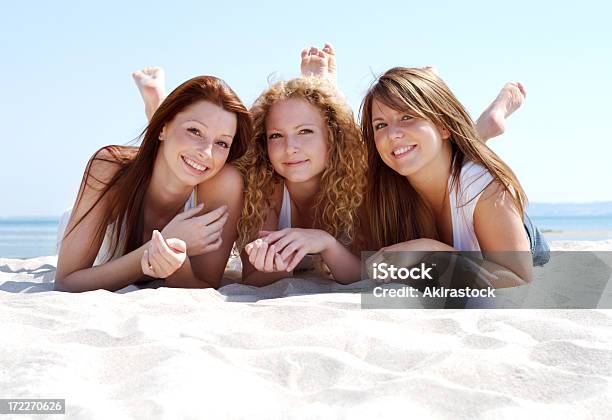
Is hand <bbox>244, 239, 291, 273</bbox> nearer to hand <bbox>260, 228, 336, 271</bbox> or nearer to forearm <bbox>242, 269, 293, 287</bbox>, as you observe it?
hand <bbox>260, 228, 336, 271</bbox>

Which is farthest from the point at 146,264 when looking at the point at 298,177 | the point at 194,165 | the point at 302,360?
the point at 302,360

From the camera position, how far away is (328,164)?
4.00 m

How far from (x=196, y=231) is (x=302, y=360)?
179 centimetres

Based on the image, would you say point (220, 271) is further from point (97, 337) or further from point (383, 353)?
point (383, 353)

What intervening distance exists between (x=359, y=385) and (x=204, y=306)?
3.73 feet

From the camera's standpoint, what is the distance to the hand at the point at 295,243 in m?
3.46

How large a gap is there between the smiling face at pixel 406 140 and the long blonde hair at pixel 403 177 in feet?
0.16

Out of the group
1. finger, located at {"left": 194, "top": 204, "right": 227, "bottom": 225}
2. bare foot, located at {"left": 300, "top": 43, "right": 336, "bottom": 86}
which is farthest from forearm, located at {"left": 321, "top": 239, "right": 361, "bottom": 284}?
bare foot, located at {"left": 300, "top": 43, "right": 336, "bottom": 86}

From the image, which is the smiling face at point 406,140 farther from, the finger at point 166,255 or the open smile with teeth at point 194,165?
the finger at point 166,255

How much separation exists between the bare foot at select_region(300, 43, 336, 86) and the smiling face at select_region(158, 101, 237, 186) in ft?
5.50

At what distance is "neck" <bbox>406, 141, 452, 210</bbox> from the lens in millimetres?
3775

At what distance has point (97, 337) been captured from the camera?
230cm

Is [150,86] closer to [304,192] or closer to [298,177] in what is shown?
[304,192]

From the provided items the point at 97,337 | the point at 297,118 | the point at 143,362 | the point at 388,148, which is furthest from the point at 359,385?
the point at 297,118
